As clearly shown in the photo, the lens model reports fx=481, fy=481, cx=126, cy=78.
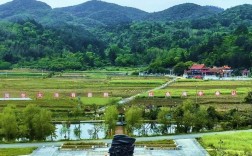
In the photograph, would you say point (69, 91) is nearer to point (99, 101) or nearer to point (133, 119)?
point (99, 101)

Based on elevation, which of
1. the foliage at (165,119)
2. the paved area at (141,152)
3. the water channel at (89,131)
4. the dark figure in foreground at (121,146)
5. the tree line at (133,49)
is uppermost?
the tree line at (133,49)

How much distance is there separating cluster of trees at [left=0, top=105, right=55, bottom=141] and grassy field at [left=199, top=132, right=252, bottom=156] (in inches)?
359

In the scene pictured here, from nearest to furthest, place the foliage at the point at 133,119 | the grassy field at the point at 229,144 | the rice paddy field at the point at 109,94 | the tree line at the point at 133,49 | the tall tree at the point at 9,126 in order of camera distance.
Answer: the grassy field at the point at 229,144 < the tall tree at the point at 9,126 < the foliage at the point at 133,119 < the rice paddy field at the point at 109,94 < the tree line at the point at 133,49

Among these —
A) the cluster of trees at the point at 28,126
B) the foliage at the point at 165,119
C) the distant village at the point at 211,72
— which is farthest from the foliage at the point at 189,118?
the distant village at the point at 211,72

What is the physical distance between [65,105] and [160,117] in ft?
44.7

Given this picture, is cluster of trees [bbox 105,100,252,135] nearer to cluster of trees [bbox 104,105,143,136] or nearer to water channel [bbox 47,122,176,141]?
cluster of trees [bbox 104,105,143,136]

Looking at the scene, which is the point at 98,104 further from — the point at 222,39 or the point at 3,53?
the point at 3,53

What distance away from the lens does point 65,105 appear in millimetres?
43094

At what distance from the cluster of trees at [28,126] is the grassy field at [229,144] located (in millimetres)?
9130

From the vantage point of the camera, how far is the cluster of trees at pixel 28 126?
1108 inches

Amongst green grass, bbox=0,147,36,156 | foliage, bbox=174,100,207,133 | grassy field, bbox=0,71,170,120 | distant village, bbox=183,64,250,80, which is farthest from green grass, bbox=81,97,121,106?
distant village, bbox=183,64,250,80

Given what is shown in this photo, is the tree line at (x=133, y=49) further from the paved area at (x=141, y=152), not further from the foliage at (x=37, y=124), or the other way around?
the paved area at (x=141, y=152)

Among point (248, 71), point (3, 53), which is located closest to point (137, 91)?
point (248, 71)

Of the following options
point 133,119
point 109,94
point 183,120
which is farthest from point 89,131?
point 109,94
